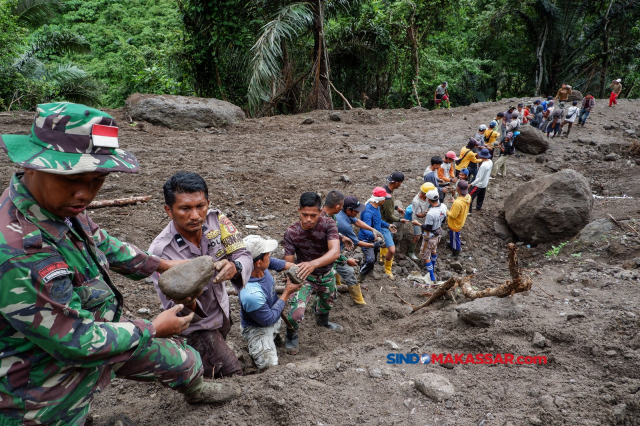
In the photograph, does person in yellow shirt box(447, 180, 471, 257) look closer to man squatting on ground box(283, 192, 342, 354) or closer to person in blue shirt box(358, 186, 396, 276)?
person in blue shirt box(358, 186, 396, 276)

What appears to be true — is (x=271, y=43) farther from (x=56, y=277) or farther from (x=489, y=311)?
(x=56, y=277)

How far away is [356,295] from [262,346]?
2046 millimetres

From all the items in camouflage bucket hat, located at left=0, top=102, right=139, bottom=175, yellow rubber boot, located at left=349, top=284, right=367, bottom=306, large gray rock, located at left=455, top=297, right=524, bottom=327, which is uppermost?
camouflage bucket hat, located at left=0, top=102, right=139, bottom=175

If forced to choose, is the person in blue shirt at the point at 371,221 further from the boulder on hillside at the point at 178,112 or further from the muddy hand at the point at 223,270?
the boulder on hillside at the point at 178,112

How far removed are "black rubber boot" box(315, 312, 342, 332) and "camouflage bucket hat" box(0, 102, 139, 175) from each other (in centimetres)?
326

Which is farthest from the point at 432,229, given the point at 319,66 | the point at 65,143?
the point at 319,66

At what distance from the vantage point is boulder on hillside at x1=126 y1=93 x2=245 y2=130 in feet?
35.0

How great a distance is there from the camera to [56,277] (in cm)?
144

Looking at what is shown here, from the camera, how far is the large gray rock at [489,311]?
3326 mm

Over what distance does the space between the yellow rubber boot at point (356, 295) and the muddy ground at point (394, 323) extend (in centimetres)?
11

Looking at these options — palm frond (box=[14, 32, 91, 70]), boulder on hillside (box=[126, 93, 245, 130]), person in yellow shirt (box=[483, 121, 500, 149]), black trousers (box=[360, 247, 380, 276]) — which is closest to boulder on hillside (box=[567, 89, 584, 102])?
person in yellow shirt (box=[483, 121, 500, 149])

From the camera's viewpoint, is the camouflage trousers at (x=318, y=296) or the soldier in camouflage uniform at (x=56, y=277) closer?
the soldier in camouflage uniform at (x=56, y=277)

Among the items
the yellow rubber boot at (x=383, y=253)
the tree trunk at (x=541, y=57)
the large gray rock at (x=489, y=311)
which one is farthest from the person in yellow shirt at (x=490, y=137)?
the tree trunk at (x=541, y=57)

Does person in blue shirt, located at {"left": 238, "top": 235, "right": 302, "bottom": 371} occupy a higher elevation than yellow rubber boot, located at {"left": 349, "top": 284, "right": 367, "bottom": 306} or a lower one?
higher
